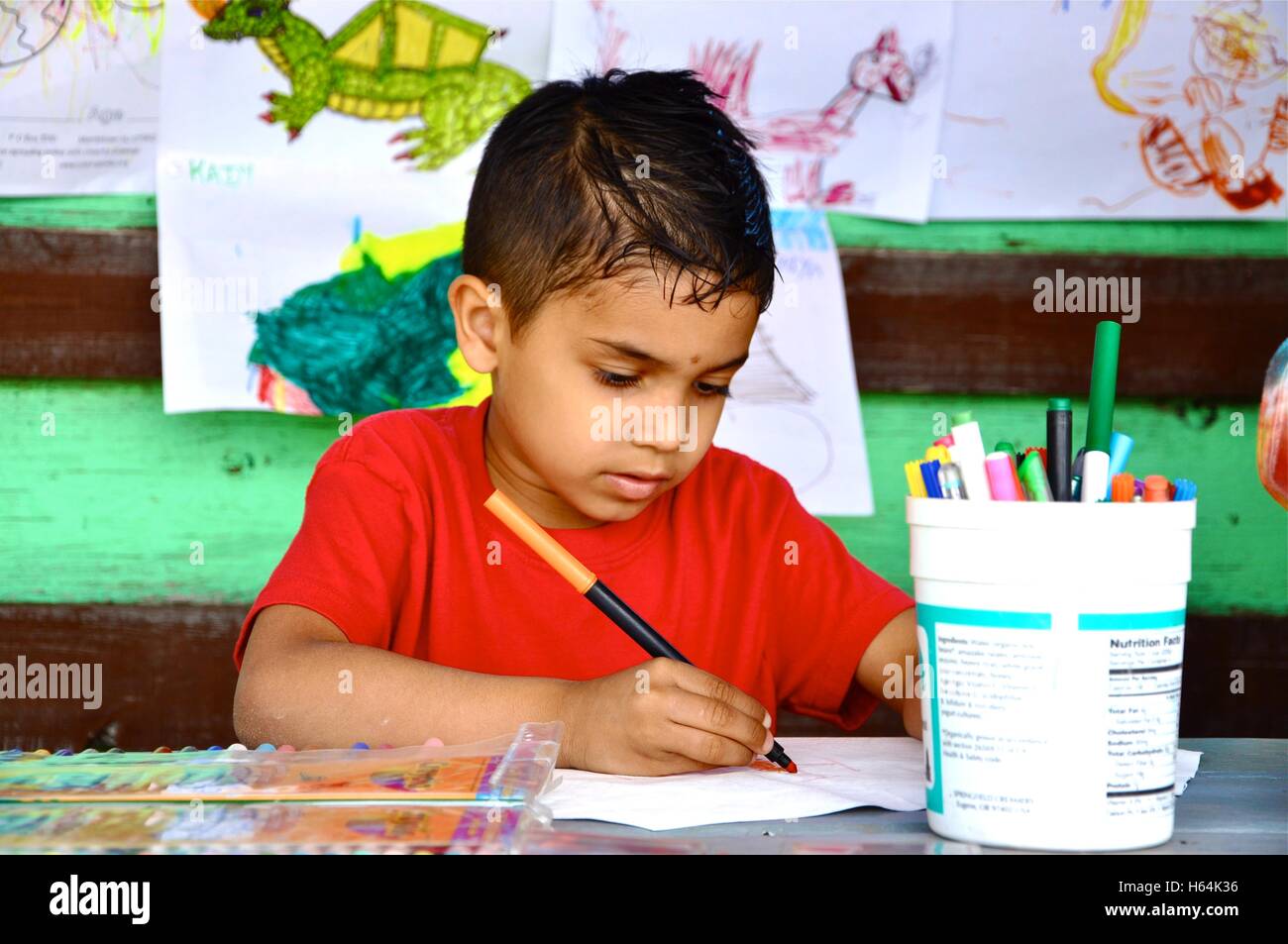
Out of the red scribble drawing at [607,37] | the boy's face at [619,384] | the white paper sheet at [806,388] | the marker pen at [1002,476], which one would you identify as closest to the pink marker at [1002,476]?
the marker pen at [1002,476]

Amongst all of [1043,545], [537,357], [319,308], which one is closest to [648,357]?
[537,357]

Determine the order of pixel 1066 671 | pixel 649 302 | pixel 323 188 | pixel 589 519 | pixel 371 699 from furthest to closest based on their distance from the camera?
pixel 323 188, pixel 589 519, pixel 649 302, pixel 371 699, pixel 1066 671

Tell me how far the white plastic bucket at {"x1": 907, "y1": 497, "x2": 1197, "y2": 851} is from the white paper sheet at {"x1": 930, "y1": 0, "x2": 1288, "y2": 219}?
3.62 feet

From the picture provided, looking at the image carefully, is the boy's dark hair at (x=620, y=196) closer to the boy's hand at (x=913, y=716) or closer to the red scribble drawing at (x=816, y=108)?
the boy's hand at (x=913, y=716)

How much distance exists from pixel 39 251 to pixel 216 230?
0.72ft

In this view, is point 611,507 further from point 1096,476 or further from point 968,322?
point 968,322

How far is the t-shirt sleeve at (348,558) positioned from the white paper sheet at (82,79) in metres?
0.65

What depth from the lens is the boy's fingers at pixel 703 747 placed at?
78cm

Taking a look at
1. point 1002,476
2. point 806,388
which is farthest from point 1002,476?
point 806,388

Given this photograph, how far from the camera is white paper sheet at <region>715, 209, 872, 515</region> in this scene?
1593mm

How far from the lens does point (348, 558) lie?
1.04 m

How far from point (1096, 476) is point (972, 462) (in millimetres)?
53

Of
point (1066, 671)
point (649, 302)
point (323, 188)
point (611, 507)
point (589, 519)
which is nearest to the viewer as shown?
point (1066, 671)

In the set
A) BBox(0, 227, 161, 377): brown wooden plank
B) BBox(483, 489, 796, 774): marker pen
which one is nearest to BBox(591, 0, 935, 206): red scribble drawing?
BBox(0, 227, 161, 377): brown wooden plank
